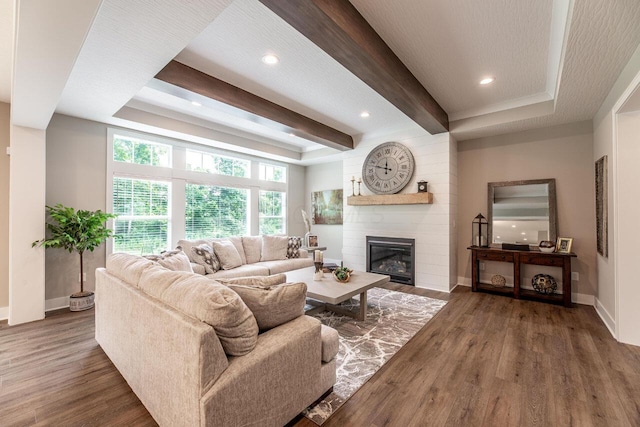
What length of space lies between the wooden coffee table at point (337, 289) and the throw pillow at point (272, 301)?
3.30 ft

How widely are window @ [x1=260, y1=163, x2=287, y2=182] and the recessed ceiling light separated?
3.50 m

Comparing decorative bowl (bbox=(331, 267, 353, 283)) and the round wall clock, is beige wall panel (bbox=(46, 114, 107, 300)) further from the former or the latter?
the round wall clock

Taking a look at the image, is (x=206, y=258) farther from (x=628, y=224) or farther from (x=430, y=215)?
(x=628, y=224)

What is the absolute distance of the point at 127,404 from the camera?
1.83 meters

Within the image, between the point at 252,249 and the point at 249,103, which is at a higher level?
the point at 249,103

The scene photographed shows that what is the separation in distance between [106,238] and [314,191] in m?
4.43

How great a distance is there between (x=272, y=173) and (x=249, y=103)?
9.95 feet

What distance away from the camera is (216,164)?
5379 mm

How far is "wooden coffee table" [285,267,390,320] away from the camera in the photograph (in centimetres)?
279

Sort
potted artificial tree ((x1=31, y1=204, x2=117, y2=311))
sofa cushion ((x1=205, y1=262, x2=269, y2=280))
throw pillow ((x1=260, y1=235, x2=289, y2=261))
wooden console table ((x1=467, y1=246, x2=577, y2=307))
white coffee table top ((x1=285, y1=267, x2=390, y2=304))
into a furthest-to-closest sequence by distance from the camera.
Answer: throw pillow ((x1=260, y1=235, x2=289, y2=261)), sofa cushion ((x1=205, y1=262, x2=269, y2=280)), wooden console table ((x1=467, y1=246, x2=577, y2=307)), potted artificial tree ((x1=31, y1=204, x2=117, y2=311)), white coffee table top ((x1=285, y1=267, x2=390, y2=304))

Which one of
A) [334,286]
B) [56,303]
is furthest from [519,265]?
[56,303]

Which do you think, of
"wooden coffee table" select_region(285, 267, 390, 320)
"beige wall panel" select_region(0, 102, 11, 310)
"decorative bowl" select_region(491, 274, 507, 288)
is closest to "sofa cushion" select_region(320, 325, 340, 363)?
"wooden coffee table" select_region(285, 267, 390, 320)

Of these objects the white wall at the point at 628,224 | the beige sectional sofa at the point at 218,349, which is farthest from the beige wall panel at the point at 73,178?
the white wall at the point at 628,224

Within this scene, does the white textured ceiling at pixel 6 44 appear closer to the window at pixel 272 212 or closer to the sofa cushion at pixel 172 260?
the sofa cushion at pixel 172 260
